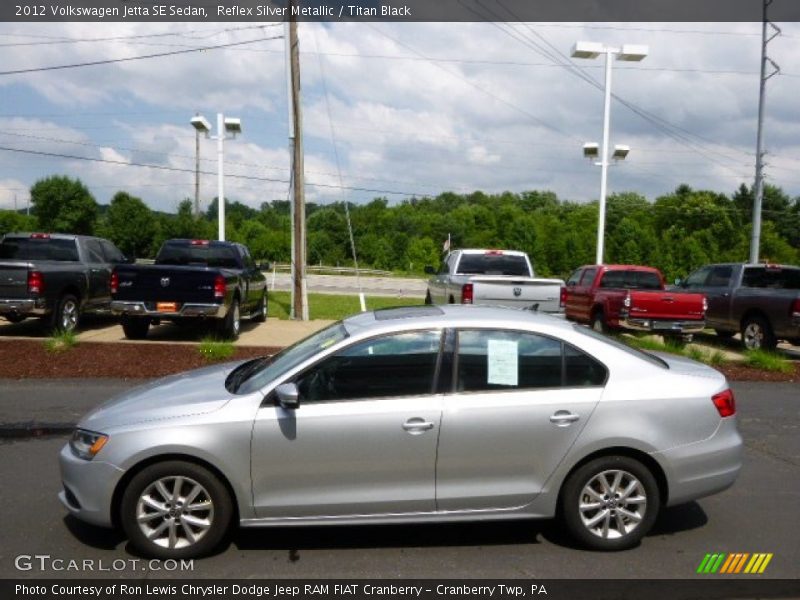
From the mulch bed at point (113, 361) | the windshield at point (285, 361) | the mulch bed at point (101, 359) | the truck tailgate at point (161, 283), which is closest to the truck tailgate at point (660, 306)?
the mulch bed at point (113, 361)

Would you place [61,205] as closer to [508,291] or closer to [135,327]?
[135,327]

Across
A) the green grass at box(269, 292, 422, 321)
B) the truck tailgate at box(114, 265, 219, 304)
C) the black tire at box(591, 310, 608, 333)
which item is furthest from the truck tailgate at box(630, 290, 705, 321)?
the truck tailgate at box(114, 265, 219, 304)

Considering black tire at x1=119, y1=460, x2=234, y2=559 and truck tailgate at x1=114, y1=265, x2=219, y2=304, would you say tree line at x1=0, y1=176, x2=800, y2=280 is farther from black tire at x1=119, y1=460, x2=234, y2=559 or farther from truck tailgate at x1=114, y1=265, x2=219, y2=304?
black tire at x1=119, y1=460, x2=234, y2=559

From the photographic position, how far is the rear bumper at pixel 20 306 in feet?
43.5

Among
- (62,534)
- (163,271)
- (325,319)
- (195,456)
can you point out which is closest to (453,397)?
(195,456)

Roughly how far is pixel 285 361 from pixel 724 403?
119 inches

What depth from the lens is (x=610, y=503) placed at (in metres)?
4.89

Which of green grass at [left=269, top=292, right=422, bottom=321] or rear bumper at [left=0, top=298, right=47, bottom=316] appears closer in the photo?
rear bumper at [left=0, top=298, right=47, bottom=316]

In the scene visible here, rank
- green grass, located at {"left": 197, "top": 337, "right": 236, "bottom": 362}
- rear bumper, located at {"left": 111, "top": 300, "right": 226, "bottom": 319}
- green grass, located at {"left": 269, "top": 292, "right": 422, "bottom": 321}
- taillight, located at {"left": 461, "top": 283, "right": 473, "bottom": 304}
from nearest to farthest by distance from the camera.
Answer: green grass, located at {"left": 197, "top": 337, "right": 236, "bottom": 362} → taillight, located at {"left": 461, "top": 283, "right": 473, "bottom": 304} → rear bumper, located at {"left": 111, "top": 300, "right": 226, "bottom": 319} → green grass, located at {"left": 269, "top": 292, "right": 422, "bottom": 321}

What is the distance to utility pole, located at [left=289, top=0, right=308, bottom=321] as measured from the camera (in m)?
18.7

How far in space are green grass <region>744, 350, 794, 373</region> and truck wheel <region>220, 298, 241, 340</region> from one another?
9.28 m

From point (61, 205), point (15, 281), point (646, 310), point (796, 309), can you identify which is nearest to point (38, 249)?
point (15, 281)

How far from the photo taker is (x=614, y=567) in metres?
4.68
